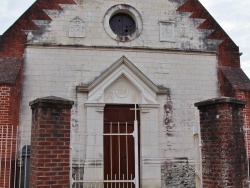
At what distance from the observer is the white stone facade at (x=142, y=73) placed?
399 inches

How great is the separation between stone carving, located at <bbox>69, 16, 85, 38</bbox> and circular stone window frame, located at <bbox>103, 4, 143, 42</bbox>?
0.72 m

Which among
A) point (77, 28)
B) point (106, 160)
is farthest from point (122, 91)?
point (77, 28)

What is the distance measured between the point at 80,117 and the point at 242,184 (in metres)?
5.43

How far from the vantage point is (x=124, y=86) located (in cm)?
1049

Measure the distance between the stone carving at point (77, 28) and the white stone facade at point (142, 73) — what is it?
44 mm

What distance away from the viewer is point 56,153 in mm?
5445

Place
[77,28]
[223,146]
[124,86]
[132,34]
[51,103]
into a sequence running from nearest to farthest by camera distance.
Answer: [51,103] → [223,146] → [124,86] → [77,28] → [132,34]

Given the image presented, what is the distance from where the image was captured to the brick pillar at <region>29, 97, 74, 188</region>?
532 cm

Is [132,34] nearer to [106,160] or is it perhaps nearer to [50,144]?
[106,160]

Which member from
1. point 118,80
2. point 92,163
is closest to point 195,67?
point 118,80

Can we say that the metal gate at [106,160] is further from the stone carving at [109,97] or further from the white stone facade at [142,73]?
the stone carving at [109,97]

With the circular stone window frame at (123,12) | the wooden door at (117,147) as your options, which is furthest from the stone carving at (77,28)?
the wooden door at (117,147)

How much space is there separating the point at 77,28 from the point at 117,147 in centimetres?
385

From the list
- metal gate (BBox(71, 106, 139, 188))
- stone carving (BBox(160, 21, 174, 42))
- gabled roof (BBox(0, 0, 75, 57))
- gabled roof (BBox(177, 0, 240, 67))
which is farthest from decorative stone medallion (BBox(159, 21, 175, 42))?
gabled roof (BBox(0, 0, 75, 57))
